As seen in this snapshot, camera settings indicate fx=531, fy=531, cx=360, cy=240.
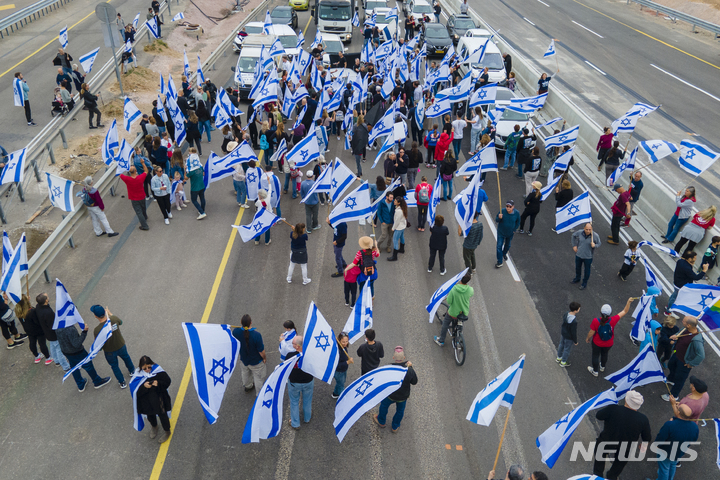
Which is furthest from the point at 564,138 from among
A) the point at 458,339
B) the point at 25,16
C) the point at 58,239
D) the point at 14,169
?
the point at 25,16

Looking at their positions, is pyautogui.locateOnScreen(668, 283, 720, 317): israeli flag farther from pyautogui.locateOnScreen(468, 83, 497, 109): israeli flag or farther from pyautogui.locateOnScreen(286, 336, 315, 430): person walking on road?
pyautogui.locateOnScreen(468, 83, 497, 109): israeli flag

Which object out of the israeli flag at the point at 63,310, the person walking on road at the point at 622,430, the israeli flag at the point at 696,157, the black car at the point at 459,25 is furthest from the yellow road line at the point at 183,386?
the black car at the point at 459,25

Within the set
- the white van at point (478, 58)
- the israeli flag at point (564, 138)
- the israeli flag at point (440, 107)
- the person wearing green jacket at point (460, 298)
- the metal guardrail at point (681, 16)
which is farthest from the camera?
the metal guardrail at point (681, 16)

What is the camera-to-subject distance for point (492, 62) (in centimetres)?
2605

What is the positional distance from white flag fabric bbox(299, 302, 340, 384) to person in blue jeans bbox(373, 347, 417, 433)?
101cm

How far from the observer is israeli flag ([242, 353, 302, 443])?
7.69 metres

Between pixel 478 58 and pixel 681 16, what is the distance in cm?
2547

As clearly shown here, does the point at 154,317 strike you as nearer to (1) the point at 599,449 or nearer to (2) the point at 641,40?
(1) the point at 599,449

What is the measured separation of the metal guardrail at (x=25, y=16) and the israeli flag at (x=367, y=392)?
1340 inches

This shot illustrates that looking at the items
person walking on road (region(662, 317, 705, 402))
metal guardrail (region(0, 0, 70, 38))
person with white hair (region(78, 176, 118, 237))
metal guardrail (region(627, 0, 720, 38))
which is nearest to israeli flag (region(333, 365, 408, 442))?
person walking on road (region(662, 317, 705, 402))

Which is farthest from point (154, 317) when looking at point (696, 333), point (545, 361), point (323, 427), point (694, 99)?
point (694, 99)

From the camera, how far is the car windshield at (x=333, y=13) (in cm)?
3362

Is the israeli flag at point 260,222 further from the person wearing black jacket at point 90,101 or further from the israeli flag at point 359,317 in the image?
the person wearing black jacket at point 90,101

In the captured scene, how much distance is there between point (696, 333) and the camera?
9.16 metres
